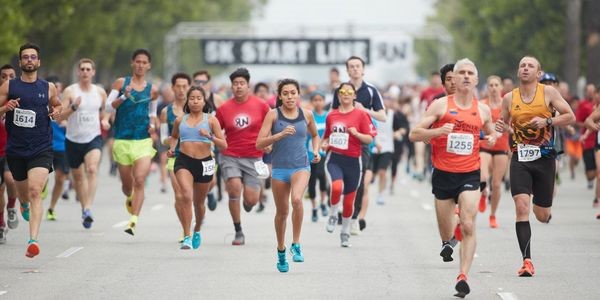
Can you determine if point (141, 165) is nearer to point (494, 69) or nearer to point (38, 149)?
point (38, 149)

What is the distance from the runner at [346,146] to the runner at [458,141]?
13.1 ft

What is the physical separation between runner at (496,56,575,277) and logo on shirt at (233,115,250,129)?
3.32m

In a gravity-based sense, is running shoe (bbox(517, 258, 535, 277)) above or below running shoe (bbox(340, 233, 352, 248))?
above

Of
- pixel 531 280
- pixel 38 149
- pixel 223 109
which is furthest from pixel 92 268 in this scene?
pixel 531 280

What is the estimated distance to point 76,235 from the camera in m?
18.2

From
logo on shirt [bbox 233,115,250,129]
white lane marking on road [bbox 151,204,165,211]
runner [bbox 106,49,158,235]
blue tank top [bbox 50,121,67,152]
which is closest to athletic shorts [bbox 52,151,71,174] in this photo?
blue tank top [bbox 50,121,67,152]

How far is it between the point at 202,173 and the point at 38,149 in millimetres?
1729

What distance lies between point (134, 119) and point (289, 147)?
12.4 ft

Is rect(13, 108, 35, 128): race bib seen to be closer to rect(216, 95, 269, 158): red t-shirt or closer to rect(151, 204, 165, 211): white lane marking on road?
rect(216, 95, 269, 158): red t-shirt

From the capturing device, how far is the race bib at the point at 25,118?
15477 mm

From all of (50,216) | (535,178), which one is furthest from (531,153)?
(50,216)

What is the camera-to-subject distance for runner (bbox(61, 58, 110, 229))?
61.7ft

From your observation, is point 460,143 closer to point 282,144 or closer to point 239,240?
point 282,144

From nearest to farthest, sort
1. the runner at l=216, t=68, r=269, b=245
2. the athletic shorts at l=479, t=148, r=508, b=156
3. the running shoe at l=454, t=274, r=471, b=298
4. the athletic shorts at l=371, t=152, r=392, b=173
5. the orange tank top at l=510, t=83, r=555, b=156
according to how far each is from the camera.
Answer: the running shoe at l=454, t=274, r=471, b=298, the orange tank top at l=510, t=83, r=555, b=156, the runner at l=216, t=68, r=269, b=245, the athletic shorts at l=479, t=148, r=508, b=156, the athletic shorts at l=371, t=152, r=392, b=173
